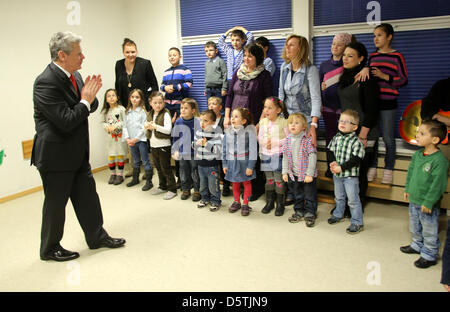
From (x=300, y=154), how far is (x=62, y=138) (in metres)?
1.97

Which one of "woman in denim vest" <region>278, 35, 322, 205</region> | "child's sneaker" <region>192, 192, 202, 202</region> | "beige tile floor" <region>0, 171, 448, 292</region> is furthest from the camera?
"child's sneaker" <region>192, 192, 202, 202</region>

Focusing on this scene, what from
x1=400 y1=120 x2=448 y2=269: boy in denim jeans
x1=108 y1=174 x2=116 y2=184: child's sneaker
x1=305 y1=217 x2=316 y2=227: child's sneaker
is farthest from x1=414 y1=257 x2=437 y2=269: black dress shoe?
x1=108 y1=174 x2=116 y2=184: child's sneaker

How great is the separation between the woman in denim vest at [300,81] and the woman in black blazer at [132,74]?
6.32 ft

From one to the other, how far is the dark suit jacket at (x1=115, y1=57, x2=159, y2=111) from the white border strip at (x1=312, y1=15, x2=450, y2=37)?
2.07 m

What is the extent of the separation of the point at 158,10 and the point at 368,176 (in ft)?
12.2

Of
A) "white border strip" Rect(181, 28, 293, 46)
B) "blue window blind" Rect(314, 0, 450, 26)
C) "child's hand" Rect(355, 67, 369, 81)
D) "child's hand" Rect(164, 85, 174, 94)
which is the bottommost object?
"child's hand" Rect(164, 85, 174, 94)

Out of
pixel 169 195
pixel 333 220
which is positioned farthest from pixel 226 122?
pixel 333 220

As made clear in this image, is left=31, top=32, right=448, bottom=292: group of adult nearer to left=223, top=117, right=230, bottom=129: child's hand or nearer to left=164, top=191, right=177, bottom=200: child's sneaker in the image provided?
left=223, top=117, right=230, bottom=129: child's hand

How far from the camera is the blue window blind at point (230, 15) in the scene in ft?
15.3

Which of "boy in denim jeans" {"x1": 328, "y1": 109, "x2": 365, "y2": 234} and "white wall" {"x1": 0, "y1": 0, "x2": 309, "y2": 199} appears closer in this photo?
"boy in denim jeans" {"x1": 328, "y1": 109, "x2": 365, "y2": 234}

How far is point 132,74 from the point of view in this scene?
493 cm

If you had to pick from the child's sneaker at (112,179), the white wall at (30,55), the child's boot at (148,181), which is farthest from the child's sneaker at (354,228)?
the white wall at (30,55)

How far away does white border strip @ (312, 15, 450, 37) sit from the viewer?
3813 mm

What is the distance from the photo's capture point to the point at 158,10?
220 inches
